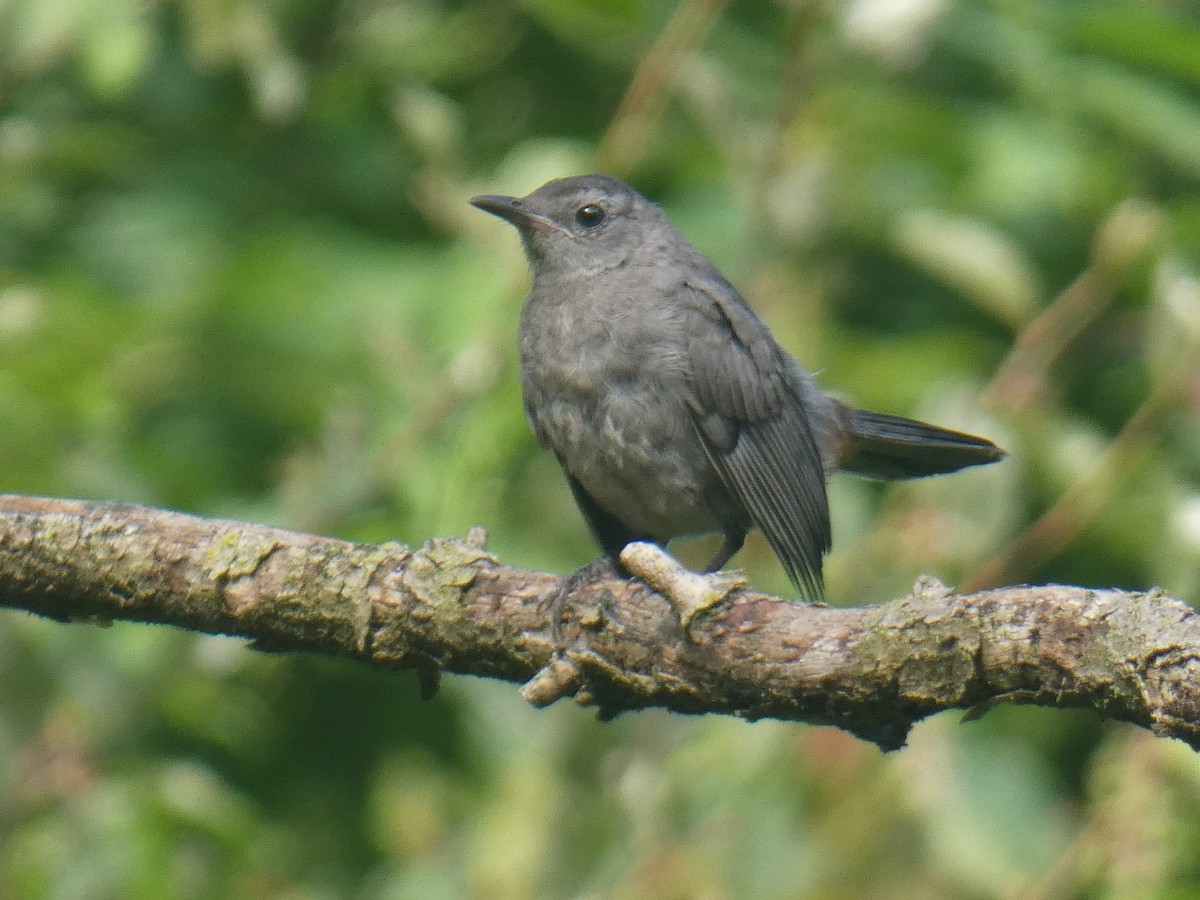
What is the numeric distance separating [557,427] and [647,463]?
317 millimetres

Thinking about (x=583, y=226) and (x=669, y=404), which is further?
(x=583, y=226)

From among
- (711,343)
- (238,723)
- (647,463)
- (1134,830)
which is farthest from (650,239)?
(1134,830)

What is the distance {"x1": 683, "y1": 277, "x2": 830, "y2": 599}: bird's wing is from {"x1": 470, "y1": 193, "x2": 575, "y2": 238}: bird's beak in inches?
23.2

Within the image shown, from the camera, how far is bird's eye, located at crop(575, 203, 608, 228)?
215 inches

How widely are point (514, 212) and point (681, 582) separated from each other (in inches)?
93.5

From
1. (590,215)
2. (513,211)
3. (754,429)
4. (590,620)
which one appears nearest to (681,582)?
(590,620)

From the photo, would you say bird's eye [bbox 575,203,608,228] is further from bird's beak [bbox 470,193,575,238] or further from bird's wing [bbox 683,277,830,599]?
bird's wing [bbox 683,277,830,599]

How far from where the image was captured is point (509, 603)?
350cm

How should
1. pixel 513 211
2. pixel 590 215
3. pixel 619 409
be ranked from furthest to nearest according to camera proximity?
pixel 590 215 → pixel 513 211 → pixel 619 409

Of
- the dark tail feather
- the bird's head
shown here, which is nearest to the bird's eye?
the bird's head

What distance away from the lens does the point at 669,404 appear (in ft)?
16.1

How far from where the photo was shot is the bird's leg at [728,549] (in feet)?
17.3

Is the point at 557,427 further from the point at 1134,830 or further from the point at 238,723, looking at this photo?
the point at 1134,830

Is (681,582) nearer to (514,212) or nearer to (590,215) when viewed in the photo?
(514,212)
